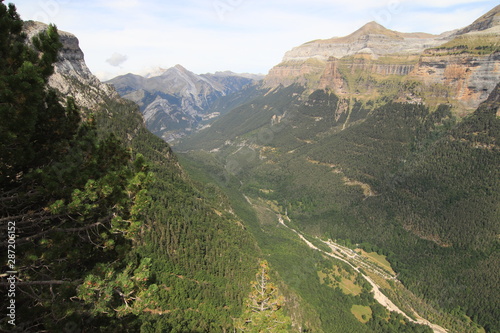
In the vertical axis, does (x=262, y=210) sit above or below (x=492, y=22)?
below

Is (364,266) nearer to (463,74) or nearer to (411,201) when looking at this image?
(411,201)

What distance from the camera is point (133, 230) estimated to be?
12.9 metres

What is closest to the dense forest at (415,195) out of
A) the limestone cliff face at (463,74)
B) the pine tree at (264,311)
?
the limestone cliff face at (463,74)

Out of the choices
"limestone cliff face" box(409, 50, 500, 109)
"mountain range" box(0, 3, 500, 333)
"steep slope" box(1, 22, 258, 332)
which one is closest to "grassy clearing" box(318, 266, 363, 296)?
"mountain range" box(0, 3, 500, 333)

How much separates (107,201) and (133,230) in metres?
1.79

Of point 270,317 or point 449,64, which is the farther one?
point 449,64

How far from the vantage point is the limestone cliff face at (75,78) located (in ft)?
290

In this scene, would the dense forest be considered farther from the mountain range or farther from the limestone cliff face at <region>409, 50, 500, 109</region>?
the limestone cliff face at <region>409, 50, 500, 109</region>

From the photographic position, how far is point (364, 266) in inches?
4235

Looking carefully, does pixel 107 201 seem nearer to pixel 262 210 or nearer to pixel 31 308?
pixel 31 308

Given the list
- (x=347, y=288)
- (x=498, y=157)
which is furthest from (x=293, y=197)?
(x=498, y=157)

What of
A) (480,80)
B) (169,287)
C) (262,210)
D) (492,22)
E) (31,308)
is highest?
(492,22)

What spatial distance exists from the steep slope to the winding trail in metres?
44.4

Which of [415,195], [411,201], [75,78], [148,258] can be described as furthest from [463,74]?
[148,258]
